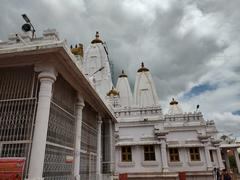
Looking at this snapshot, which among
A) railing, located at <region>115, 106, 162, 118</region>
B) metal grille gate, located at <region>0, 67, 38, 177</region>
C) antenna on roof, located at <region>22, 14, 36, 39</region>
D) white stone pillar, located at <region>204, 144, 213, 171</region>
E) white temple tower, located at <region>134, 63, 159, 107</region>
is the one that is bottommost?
white stone pillar, located at <region>204, 144, 213, 171</region>

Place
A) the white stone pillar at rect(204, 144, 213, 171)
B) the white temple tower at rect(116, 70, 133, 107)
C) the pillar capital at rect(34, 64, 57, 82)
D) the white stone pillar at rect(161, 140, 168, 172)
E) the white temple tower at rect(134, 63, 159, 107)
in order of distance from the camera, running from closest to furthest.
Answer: the pillar capital at rect(34, 64, 57, 82) → the white stone pillar at rect(161, 140, 168, 172) → the white stone pillar at rect(204, 144, 213, 171) → the white temple tower at rect(134, 63, 159, 107) → the white temple tower at rect(116, 70, 133, 107)

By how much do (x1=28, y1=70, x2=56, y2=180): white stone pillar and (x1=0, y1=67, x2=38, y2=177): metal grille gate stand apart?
0.94ft

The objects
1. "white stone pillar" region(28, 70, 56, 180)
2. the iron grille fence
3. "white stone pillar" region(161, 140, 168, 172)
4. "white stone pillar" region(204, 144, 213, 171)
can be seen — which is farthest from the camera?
"white stone pillar" region(204, 144, 213, 171)

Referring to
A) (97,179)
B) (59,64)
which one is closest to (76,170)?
(97,179)

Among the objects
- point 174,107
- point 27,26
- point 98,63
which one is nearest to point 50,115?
point 27,26

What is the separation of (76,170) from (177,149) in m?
10.6

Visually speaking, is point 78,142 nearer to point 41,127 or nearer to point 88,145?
point 88,145

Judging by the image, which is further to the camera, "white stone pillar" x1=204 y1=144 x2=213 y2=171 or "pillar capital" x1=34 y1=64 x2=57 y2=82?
"white stone pillar" x1=204 y1=144 x2=213 y2=171

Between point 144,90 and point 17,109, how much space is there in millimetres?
16352

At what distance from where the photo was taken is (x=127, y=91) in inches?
1008

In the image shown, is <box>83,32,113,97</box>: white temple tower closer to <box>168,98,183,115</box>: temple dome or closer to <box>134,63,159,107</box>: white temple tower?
<box>134,63,159,107</box>: white temple tower

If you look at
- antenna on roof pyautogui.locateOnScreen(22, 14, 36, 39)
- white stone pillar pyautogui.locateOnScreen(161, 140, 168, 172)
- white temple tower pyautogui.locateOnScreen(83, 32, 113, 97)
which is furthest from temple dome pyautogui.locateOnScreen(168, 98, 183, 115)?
antenna on roof pyautogui.locateOnScreen(22, 14, 36, 39)

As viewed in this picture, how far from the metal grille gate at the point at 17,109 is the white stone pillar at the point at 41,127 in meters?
0.29

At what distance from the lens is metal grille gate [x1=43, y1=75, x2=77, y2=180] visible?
5.03 m
